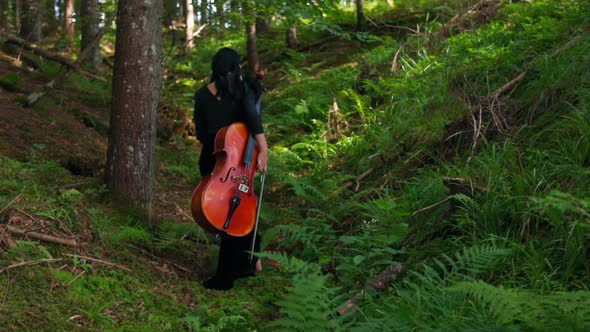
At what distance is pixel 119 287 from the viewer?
4523mm

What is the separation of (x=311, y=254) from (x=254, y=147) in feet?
3.76

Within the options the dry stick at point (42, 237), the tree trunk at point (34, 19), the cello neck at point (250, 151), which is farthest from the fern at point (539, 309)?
the tree trunk at point (34, 19)

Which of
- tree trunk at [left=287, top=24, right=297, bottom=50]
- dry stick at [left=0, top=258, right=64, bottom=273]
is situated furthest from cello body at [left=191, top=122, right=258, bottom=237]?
tree trunk at [left=287, top=24, right=297, bottom=50]

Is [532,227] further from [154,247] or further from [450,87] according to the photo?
[450,87]

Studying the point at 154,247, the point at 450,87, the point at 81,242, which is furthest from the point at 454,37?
the point at 81,242

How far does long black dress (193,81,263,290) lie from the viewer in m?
5.26

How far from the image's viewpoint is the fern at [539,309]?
108 inches

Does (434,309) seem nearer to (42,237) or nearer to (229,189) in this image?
(229,189)

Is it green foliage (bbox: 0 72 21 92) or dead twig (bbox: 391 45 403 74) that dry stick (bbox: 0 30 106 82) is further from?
dead twig (bbox: 391 45 403 74)

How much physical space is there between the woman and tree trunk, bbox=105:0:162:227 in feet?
2.10

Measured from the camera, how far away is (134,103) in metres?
5.79

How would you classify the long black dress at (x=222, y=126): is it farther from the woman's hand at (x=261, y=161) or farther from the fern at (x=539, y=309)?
the fern at (x=539, y=309)

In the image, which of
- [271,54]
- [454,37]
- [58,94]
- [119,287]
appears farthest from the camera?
[271,54]

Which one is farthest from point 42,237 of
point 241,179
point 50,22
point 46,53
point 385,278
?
point 50,22
